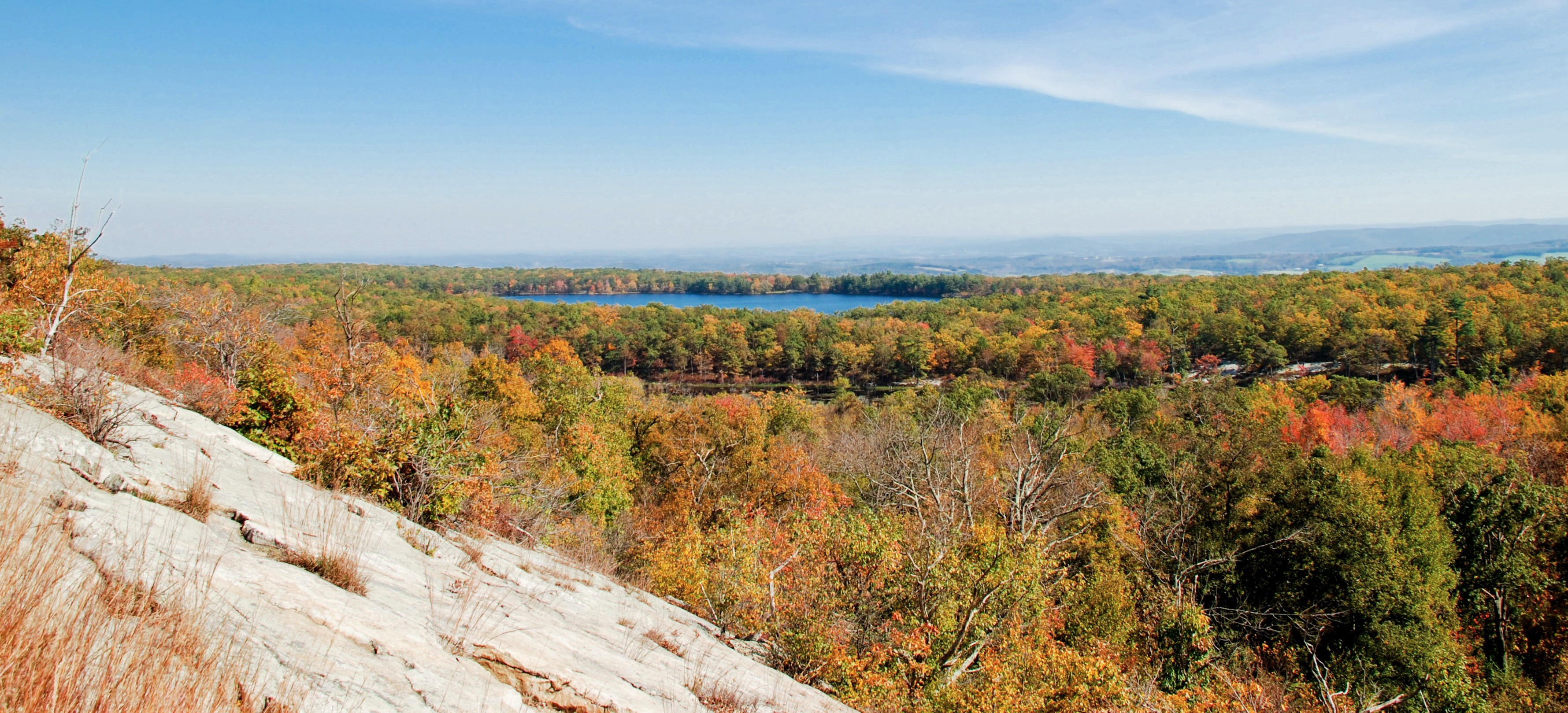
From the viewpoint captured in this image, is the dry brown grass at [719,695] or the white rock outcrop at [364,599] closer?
the white rock outcrop at [364,599]

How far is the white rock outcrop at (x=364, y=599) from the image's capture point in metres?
3.82

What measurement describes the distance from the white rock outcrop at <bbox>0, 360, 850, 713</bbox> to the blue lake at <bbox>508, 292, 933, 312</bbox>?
126 m

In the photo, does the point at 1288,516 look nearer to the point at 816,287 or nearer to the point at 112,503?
the point at 112,503

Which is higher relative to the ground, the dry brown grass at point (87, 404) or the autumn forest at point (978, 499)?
the dry brown grass at point (87, 404)

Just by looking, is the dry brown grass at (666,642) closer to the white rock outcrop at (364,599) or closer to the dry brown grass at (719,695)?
the white rock outcrop at (364,599)

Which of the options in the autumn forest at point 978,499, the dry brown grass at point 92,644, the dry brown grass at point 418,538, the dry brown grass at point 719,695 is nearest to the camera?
the dry brown grass at point 92,644

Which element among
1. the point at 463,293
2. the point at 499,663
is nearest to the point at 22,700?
the point at 499,663

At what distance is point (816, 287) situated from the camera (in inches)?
7003

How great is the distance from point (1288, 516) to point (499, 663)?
25.2m

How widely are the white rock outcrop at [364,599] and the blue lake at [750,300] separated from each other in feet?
413

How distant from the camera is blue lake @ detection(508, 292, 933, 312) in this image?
14200cm

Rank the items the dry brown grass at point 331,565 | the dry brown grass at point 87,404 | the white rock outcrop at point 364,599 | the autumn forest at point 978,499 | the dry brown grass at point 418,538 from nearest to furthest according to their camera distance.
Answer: the white rock outcrop at point 364,599
the dry brown grass at point 331,565
the dry brown grass at point 87,404
the dry brown grass at point 418,538
the autumn forest at point 978,499

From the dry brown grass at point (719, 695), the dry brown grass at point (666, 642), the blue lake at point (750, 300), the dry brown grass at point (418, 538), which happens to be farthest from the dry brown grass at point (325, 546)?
the blue lake at point (750, 300)

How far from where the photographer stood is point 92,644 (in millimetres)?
2602
